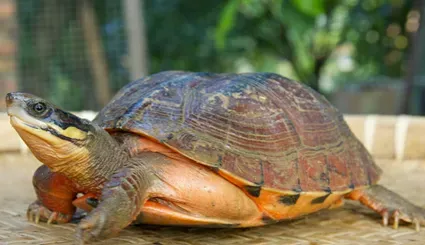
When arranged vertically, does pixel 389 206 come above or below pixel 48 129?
below

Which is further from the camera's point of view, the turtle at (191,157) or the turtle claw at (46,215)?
the turtle claw at (46,215)

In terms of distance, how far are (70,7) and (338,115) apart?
8.61ft

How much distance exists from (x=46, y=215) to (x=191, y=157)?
46 centimetres

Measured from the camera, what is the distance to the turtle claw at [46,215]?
157 cm

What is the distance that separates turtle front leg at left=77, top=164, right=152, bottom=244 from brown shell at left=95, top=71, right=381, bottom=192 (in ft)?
0.39

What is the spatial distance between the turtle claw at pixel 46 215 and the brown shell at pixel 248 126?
267mm

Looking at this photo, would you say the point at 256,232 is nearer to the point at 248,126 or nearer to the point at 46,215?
the point at 248,126

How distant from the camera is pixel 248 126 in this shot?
4.85 feet

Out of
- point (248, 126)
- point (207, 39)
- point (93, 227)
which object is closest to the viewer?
point (93, 227)

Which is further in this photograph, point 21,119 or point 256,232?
point 256,232

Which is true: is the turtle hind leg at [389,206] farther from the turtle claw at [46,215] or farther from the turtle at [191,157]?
the turtle claw at [46,215]

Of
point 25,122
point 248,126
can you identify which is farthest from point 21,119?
point 248,126

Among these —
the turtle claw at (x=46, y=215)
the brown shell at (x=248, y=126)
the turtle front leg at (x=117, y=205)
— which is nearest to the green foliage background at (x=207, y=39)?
the brown shell at (x=248, y=126)

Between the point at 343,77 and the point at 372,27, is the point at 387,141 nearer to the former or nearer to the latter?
the point at 372,27
